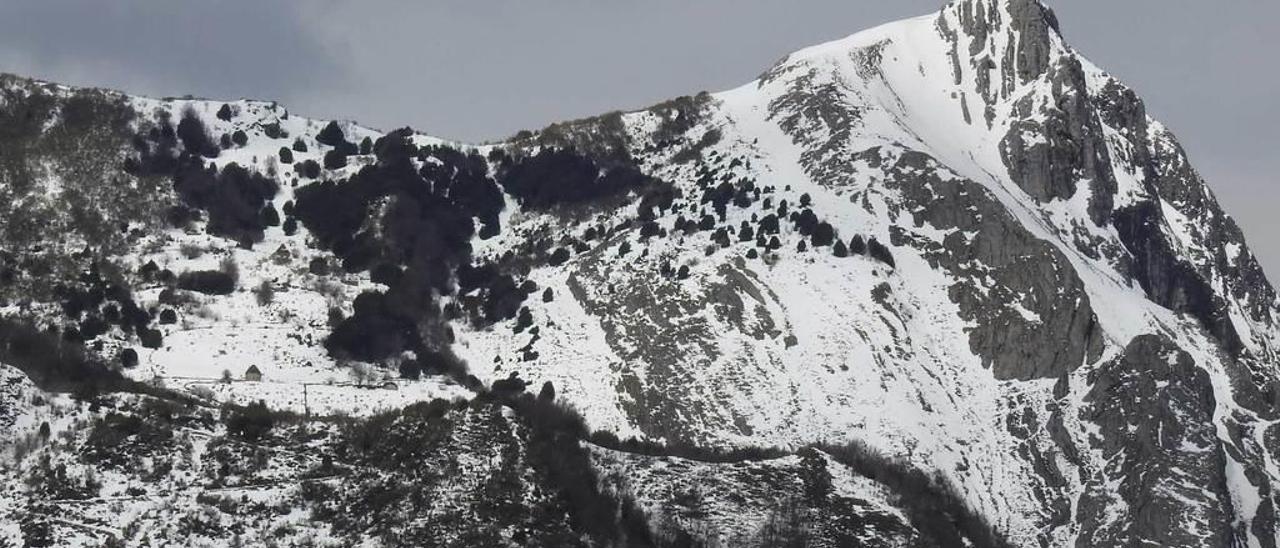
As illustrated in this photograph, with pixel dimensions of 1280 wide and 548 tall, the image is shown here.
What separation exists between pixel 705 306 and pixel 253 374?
94.6 ft

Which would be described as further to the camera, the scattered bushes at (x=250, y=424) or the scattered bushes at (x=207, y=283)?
the scattered bushes at (x=207, y=283)

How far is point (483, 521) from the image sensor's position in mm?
103062

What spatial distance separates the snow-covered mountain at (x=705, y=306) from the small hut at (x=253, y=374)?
104cm

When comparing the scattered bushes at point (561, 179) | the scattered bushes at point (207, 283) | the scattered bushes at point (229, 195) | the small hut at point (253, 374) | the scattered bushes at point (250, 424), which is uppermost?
the scattered bushes at point (561, 179)

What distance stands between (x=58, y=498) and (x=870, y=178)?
81.9m

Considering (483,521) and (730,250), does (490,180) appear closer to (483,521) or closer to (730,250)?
(730,250)

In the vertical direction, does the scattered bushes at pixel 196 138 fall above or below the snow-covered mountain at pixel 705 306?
above

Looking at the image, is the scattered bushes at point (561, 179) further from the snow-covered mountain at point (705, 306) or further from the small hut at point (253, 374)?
the small hut at point (253, 374)

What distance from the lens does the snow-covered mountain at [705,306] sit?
379 ft

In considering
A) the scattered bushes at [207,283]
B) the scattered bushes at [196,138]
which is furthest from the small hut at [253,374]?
the scattered bushes at [196,138]

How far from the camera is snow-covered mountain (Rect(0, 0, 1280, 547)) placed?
11544 centimetres

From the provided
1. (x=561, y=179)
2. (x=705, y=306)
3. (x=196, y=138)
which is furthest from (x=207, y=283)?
(x=561, y=179)

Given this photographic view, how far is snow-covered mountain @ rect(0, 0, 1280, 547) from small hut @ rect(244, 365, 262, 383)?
1040mm

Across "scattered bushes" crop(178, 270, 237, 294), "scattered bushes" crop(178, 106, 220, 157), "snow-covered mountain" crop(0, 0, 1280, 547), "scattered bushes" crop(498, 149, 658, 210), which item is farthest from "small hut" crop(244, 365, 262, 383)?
"scattered bushes" crop(178, 106, 220, 157)
